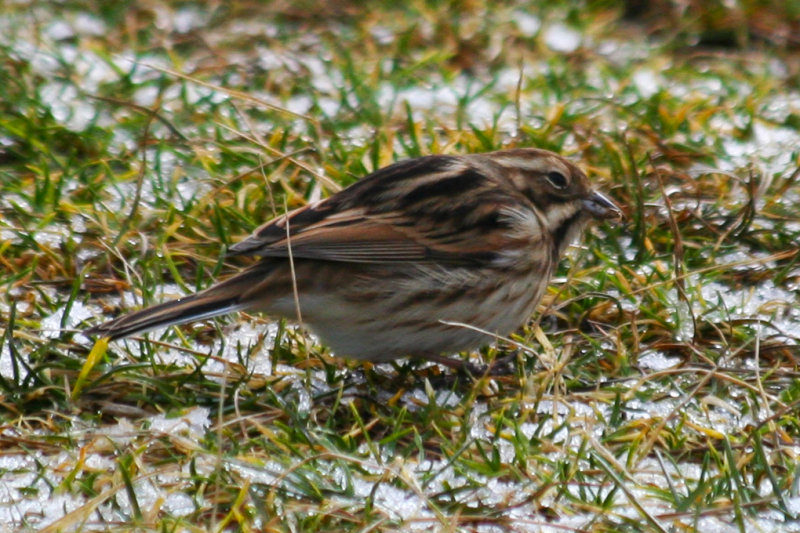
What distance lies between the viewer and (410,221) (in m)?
4.92

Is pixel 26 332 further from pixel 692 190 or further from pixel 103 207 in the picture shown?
pixel 692 190

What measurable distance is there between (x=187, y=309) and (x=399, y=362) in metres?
1.09

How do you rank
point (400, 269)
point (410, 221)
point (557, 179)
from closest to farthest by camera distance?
point (400, 269) → point (410, 221) → point (557, 179)

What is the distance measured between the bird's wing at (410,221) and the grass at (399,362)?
1.32 feet

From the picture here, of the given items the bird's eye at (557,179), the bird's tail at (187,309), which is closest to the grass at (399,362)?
the bird's tail at (187,309)

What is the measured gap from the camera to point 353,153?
6.45m

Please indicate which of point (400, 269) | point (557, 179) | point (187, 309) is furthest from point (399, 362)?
point (187, 309)

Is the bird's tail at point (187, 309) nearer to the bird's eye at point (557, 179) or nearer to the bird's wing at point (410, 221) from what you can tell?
the bird's wing at point (410, 221)

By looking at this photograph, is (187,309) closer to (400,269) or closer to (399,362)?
(400,269)

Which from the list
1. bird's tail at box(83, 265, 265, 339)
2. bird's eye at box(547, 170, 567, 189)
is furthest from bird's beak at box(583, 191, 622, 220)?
bird's tail at box(83, 265, 265, 339)

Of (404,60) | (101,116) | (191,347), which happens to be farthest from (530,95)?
(191,347)

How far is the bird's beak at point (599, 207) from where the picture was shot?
5324 millimetres

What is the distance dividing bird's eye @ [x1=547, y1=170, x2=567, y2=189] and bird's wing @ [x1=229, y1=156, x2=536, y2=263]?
183 mm

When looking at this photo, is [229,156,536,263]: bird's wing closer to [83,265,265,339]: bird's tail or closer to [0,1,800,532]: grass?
[83,265,265,339]: bird's tail
